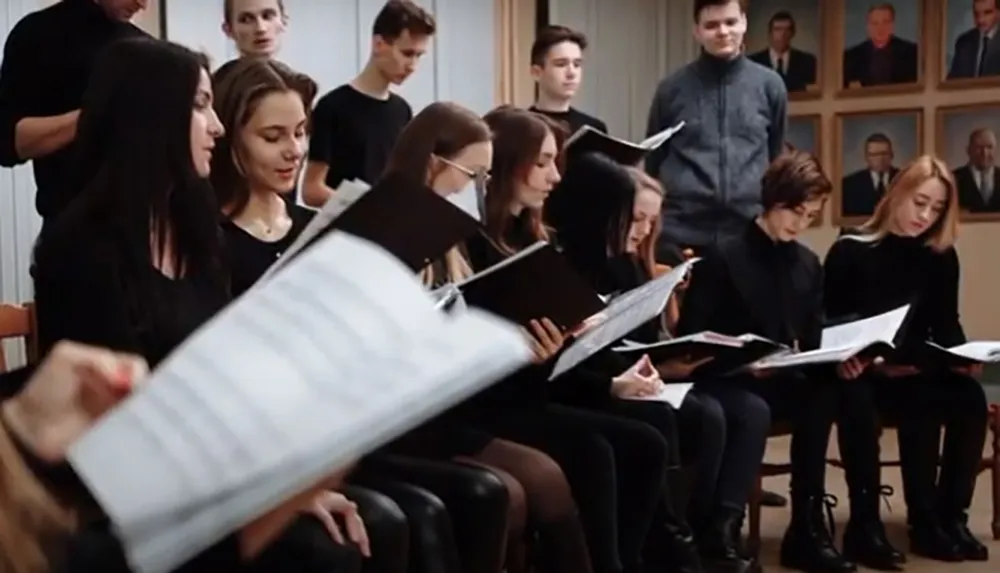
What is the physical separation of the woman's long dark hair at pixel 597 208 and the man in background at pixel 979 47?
101 inches

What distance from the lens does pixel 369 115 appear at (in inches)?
118

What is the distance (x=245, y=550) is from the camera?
0.93 meters

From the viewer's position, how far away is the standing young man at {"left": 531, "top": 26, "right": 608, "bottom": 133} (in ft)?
11.5

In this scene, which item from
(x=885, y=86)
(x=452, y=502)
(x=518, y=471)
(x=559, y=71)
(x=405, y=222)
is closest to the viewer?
(x=405, y=222)

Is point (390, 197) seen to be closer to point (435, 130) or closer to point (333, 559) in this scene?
point (333, 559)

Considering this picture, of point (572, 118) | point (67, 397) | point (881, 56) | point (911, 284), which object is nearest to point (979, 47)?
point (881, 56)

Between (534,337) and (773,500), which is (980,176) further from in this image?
(534,337)

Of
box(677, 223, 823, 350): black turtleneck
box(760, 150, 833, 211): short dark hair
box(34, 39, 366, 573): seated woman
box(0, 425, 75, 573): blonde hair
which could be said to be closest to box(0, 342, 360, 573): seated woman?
box(0, 425, 75, 573): blonde hair

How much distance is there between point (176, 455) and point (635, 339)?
2.30m

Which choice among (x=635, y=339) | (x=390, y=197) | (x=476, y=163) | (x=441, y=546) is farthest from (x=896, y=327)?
(x=390, y=197)

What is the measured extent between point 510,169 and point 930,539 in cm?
142

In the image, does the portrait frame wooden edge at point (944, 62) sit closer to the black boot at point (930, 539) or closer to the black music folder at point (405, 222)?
the black boot at point (930, 539)

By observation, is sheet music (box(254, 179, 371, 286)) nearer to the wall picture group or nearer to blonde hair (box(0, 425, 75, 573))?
blonde hair (box(0, 425, 75, 573))

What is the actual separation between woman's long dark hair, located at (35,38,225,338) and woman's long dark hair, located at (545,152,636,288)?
133cm
